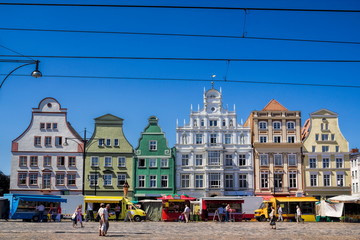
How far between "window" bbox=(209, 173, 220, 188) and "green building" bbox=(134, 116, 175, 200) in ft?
15.1

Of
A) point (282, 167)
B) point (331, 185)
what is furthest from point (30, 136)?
point (331, 185)

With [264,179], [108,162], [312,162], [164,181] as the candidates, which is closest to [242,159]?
[264,179]

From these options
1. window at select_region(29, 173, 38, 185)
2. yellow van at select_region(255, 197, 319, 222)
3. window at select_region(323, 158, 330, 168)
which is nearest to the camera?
yellow van at select_region(255, 197, 319, 222)

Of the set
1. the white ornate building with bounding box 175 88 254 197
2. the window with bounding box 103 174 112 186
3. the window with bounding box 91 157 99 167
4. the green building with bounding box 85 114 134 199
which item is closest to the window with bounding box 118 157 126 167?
the green building with bounding box 85 114 134 199

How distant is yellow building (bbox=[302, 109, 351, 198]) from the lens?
204ft

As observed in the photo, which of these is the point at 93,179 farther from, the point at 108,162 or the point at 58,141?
the point at 58,141

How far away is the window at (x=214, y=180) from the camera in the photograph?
A: 201 ft

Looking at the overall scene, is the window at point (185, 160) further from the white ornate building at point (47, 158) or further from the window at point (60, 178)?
the window at point (60, 178)

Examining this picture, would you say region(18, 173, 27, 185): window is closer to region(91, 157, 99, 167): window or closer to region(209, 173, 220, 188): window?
region(91, 157, 99, 167): window

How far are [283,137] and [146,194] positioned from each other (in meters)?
18.8

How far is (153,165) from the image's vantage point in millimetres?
62281

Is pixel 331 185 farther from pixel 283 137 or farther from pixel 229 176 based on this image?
pixel 229 176

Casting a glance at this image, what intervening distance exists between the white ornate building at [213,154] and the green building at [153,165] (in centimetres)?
114

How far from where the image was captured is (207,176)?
201 ft
